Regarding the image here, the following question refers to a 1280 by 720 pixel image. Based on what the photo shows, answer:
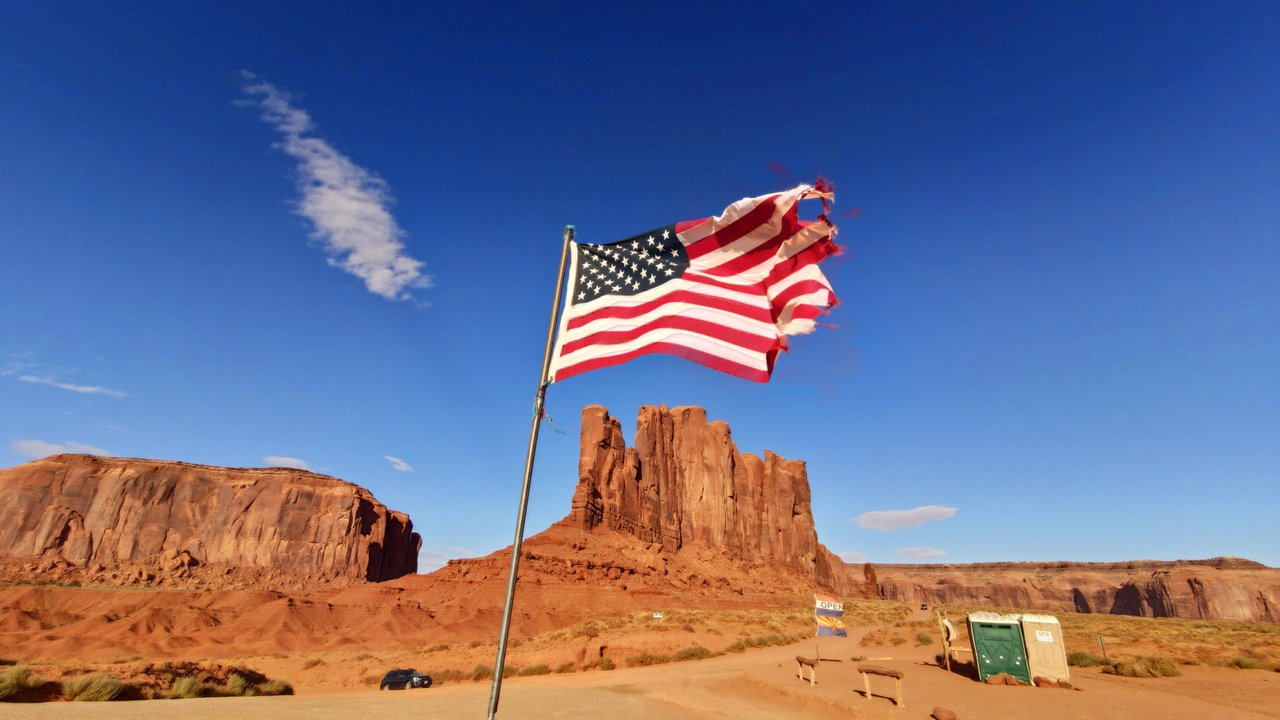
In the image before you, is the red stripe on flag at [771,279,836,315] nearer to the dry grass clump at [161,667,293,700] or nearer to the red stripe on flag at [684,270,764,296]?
the red stripe on flag at [684,270,764,296]

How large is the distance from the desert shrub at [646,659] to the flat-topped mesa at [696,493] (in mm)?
50157

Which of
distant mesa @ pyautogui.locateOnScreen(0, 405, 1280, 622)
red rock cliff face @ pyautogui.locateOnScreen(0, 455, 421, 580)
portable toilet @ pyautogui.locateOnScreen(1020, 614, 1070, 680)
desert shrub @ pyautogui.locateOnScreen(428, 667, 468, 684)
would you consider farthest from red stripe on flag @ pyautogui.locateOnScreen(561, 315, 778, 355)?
red rock cliff face @ pyautogui.locateOnScreen(0, 455, 421, 580)

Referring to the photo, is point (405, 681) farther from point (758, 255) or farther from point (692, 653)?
point (758, 255)

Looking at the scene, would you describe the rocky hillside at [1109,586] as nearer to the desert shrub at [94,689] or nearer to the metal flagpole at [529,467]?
the metal flagpole at [529,467]

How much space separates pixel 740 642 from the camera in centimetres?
2992

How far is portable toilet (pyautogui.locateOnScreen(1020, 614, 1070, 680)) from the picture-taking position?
15862 mm

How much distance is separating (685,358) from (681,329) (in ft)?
1.54

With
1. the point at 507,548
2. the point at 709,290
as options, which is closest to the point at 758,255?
the point at 709,290

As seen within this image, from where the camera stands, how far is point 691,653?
84.7 ft

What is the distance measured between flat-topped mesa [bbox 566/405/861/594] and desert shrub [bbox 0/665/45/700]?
206 ft

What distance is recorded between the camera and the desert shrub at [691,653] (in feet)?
83.3

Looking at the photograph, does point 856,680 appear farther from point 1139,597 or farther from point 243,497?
point 1139,597

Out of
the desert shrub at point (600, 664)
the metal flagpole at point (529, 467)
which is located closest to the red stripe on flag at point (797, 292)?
the metal flagpole at point (529, 467)

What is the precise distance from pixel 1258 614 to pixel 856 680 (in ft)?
548
